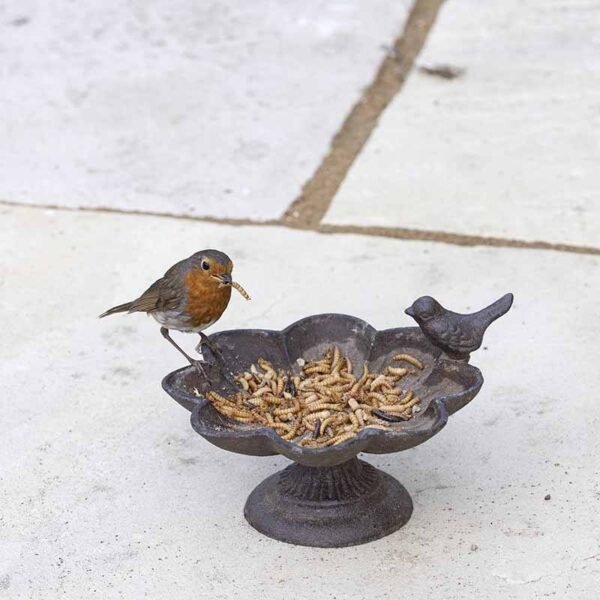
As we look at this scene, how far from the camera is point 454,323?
3723 millimetres

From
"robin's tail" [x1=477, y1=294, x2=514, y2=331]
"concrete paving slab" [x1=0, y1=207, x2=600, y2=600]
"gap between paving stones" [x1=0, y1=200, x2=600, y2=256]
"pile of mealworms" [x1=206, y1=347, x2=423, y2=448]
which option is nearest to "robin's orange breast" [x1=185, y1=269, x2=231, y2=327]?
"pile of mealworms" [x1=206, y1=347, x2=423, y2=448]

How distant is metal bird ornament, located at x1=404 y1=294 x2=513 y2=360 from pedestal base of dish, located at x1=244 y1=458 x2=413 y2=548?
1.52 feet

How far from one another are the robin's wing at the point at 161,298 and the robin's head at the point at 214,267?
0.11m

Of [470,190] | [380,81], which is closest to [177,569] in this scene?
[470,190]

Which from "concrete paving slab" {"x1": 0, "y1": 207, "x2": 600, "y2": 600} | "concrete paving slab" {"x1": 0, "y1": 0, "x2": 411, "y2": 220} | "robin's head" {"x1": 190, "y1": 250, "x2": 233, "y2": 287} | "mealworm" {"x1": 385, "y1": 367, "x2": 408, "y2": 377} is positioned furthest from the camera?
"concrete paving slab" {"x1": 0, "y1": 0, "x2": 411, "y2": 220}

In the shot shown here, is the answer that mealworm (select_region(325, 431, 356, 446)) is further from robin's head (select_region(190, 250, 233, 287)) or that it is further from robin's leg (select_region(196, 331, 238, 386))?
robin's head (select_region(190, 250, 233, 287))

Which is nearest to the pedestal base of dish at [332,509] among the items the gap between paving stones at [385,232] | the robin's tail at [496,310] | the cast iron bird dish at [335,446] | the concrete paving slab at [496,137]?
the cast iron bird dish at [335,446]

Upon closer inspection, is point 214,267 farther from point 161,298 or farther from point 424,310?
point 424,310

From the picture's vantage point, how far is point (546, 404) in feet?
14.4

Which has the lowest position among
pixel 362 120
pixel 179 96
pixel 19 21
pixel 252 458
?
pixel 19 21

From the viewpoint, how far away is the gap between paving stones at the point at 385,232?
17.8 ft

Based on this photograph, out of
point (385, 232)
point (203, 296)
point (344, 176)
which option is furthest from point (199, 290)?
point (344, 176)

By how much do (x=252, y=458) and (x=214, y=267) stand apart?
2.26ft

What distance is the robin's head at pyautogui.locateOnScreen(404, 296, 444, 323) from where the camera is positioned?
12.1ft
